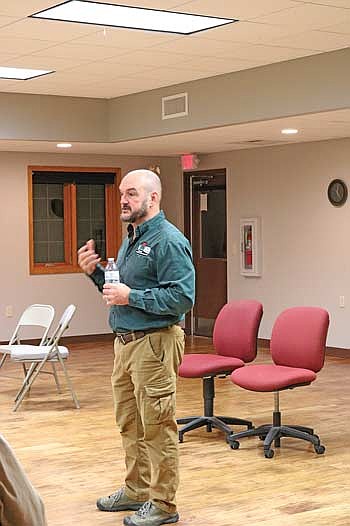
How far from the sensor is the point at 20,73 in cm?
792

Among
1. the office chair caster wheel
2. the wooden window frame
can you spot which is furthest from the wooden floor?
the wooden window frame

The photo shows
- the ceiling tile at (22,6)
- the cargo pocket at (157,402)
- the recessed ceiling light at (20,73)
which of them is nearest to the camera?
the cargo pocket at (157,402)

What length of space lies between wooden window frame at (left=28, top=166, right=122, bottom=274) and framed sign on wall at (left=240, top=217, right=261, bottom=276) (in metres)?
1.58

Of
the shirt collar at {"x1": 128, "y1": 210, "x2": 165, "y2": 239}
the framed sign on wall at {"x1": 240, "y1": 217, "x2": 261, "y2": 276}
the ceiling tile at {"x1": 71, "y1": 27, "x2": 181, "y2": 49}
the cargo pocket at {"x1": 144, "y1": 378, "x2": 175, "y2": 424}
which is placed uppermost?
the ceiling tile at {"x1": 71, "y1": 27, "x2": 181, "y2": 49}

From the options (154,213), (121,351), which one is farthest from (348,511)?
(154,213)

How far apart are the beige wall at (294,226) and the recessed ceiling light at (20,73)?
3376 millimetres

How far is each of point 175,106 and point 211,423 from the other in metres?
3.42

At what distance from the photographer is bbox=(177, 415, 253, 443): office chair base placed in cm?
618

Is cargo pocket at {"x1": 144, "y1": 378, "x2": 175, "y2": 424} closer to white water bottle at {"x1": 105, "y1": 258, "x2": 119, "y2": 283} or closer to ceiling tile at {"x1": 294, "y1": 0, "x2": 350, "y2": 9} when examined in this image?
white water bottle at {"x1": 105, "y1": 258, "x2": 119, "y2": 283}

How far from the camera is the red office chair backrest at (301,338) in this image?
5.85 metres

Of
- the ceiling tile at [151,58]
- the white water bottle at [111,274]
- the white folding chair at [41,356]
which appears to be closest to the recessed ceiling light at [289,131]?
the ceiling tile at [151,58]

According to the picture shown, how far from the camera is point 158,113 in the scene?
350 inches

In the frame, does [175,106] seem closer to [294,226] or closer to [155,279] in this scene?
[294,226]

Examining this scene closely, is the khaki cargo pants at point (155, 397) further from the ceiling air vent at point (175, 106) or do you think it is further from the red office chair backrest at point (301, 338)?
the ceiling air vent at point (175, 106)
